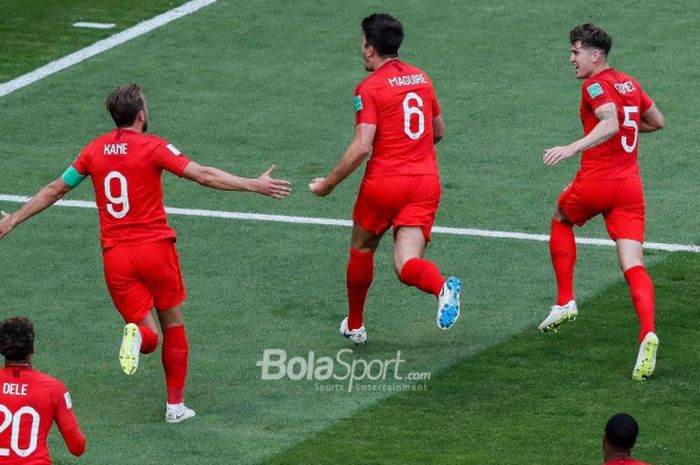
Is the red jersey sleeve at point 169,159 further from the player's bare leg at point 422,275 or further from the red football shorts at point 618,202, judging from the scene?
the red football shorts at point 618,202

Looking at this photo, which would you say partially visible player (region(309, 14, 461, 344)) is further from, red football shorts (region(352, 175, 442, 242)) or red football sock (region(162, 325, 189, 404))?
red football sock (region(162, 325, 189, 404))

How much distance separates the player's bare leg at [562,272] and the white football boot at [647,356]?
705mm

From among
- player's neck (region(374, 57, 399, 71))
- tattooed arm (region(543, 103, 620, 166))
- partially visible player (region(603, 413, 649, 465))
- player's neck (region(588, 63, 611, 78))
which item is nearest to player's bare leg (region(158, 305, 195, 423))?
player's neck (region(374, 57, 399, 71))

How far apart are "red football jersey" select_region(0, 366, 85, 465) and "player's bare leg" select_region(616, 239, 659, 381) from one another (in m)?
4.75

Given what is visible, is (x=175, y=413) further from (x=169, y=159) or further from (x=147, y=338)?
Result: (x=169, y=159)

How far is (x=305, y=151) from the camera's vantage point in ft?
63.6

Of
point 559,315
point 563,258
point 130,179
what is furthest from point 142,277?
point 563,258

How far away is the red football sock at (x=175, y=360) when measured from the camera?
41.3 feet

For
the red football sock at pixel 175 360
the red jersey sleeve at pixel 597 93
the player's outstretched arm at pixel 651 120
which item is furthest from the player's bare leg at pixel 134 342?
the player's outstretched arm at pixel 651 120

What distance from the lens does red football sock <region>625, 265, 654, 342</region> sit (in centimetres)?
1327

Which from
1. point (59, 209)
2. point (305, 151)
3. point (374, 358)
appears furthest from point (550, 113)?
point (374, 358)

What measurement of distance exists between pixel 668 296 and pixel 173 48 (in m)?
9.62

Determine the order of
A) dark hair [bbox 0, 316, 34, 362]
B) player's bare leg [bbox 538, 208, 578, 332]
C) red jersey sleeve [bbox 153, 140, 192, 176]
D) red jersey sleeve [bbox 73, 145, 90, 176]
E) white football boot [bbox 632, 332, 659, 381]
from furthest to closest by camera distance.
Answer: player's bare leg [bbox 538, 208, 578, 332] → white football boot [bbox 632, 332, 659, 381] → red jersey sleeve [bbox 73, 145, 90, 176] → red jersey sleeve [bbox 153, 140, 192, 176] → dark hair [bbox 0, 316, 34, 362]

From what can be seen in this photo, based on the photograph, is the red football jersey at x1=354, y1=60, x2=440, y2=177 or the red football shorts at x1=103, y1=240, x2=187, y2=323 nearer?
the red football shorts at x1=103, y1=240, x2=187, y2=323
